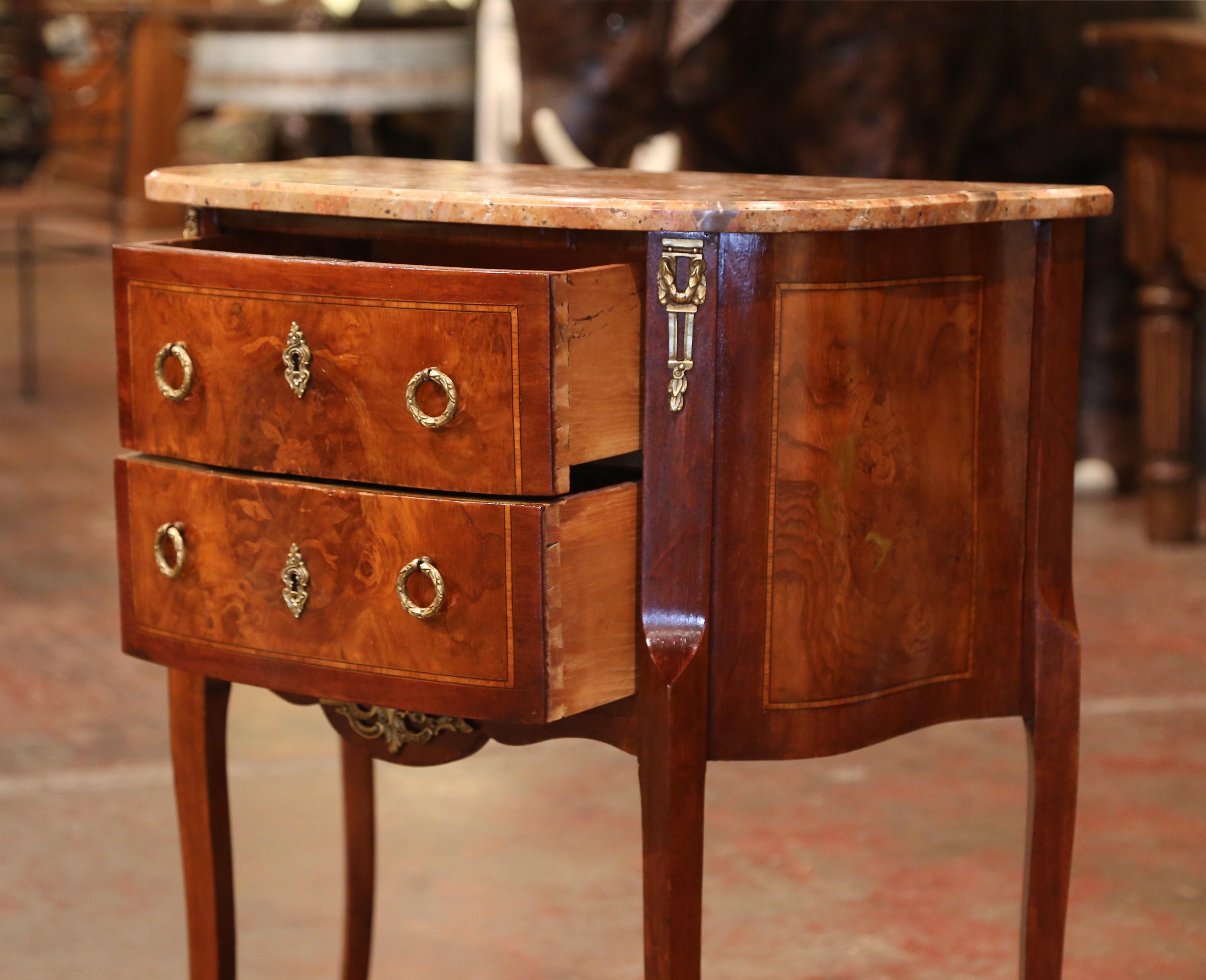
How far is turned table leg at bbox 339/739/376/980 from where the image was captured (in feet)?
6.23

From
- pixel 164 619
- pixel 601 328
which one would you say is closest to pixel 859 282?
pixel 601 328

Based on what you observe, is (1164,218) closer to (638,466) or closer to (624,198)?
(638,466)

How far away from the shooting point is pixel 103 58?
9000 mm

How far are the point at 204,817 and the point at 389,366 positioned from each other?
1.70 feet

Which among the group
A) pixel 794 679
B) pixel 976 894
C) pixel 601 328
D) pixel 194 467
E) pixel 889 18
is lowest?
pixel 976 894

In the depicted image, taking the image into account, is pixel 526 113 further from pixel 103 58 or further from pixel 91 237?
pixel 103 58

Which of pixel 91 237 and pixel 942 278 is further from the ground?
pixel 942 278

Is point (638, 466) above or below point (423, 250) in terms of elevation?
below

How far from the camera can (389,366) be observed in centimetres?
130

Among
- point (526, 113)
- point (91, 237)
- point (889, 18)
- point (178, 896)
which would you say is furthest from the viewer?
point (91, 237)

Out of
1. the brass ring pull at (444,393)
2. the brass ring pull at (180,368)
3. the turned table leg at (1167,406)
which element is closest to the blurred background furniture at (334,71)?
the turned table leg at (1167,406)

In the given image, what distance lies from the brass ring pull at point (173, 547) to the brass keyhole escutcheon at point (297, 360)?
167 millimetres

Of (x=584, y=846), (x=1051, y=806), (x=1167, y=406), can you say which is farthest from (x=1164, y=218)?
(x=1051, y=806)

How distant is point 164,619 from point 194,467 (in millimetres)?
127
